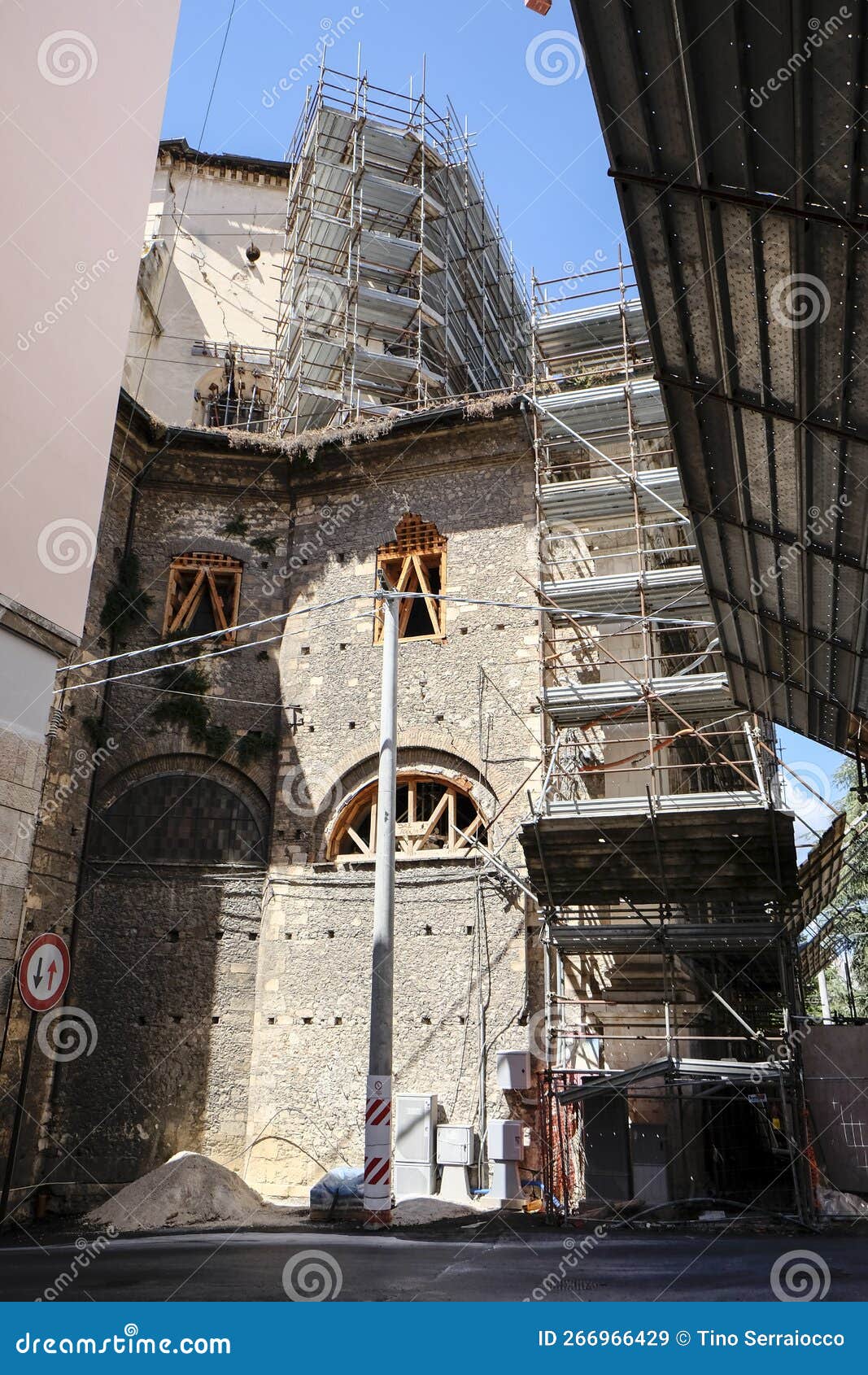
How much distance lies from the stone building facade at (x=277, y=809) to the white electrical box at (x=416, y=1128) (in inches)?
15.0

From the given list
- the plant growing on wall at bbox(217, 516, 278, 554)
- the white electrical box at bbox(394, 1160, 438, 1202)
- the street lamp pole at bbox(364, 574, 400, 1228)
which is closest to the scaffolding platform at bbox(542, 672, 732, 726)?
the street lamp pole at bbox(364, 574, 400, 1228)

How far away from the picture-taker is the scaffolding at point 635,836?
38.6ft

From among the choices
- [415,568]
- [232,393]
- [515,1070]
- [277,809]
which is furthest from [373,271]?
[515,1070]

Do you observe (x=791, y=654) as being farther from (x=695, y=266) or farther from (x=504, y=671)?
(x=504, y=671)

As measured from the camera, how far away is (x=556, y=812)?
12695 millimetres

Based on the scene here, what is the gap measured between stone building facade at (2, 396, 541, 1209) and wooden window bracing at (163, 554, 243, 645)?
0.17 feet

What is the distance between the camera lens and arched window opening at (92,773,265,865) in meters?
15.6

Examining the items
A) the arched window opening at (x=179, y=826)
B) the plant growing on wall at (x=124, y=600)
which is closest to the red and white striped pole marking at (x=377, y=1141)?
the arched window opening at (x=179, y=826)

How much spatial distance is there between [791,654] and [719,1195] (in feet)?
26.9

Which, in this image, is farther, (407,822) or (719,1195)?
(407,822)

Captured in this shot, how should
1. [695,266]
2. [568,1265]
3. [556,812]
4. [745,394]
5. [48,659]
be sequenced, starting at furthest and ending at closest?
[556,812]
[48,659]
[568,1265]
[745,394]
[695,266]

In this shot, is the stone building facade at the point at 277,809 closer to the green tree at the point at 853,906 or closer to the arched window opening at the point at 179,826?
the arched window opening at the point at 179,826

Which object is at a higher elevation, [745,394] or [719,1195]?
[745,394]

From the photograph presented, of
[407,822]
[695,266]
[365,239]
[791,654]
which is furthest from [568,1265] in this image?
[365,239]
